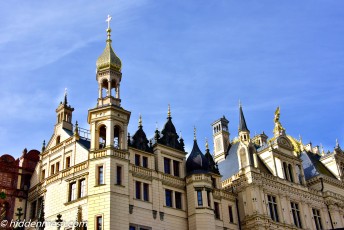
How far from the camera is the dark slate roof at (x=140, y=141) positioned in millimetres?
48066

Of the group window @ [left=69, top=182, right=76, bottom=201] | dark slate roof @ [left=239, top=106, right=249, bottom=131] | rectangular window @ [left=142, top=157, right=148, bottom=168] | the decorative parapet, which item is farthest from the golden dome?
dark slate roof @ [left=239, top=106, right=249, bottom=131]

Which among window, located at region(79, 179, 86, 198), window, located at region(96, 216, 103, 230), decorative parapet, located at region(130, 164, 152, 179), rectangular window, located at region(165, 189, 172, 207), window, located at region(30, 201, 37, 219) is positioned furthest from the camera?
window, located at region(30, 201, 37, 219)

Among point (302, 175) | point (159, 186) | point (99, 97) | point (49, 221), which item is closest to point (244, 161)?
point (302, 175)

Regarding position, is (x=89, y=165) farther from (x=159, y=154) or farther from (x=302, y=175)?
(x=302, y=175)

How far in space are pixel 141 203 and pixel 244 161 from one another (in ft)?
51.8

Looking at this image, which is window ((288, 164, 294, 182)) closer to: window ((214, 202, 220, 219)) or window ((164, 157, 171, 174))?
window ((214, 202, 220, 219))

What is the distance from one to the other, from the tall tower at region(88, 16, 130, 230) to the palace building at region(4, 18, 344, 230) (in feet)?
0.28

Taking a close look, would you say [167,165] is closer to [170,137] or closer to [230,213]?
[170,137]

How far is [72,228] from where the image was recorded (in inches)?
1692

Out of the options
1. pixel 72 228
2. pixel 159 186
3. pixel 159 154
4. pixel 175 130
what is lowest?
pixel 72 228

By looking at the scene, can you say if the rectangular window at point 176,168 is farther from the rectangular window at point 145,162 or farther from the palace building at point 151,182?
the rectangular window at point 145,162

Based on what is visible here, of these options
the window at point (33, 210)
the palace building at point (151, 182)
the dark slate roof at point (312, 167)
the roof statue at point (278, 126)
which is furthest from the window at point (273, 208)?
the window at point (33, 210)

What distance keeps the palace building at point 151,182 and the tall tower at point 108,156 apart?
3.4 inches

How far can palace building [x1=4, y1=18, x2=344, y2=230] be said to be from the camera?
43.6 metres
